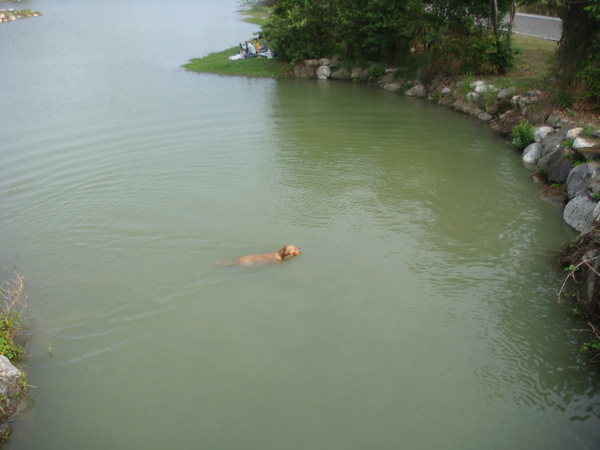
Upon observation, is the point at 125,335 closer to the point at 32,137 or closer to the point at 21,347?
the point at 21,347

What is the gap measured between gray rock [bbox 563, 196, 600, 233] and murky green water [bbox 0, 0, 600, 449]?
0.69ft

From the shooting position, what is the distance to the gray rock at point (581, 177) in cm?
901

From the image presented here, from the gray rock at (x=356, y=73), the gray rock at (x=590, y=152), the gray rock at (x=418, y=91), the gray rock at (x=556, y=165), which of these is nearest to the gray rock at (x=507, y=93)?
the gray rock at (x=418, y=91)

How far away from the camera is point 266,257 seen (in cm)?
784

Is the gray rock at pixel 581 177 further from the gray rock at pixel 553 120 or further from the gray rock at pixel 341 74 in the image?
the gray rock at pixel 341 74

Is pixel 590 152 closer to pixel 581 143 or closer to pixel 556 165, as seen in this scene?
pixel 581 143

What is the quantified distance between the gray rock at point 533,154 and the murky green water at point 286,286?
0.98 feet

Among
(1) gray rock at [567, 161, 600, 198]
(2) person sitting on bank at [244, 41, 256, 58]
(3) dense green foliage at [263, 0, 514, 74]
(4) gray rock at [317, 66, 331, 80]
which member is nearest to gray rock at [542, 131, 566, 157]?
(1) gray rock at [567, 161, 600, 198]

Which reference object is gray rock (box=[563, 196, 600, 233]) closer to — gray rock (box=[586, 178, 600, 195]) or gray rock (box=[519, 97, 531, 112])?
gray rock (box=[586, 178, 600, 195])

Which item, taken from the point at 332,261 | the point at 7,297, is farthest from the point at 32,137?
the point at 332,261

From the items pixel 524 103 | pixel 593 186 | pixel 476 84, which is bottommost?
pixel 593 186

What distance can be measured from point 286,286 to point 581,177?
599 cm

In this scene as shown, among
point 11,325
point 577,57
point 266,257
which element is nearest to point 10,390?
point 11,325

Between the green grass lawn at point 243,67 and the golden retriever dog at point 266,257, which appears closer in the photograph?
the golden retriever dog at point 266,257
